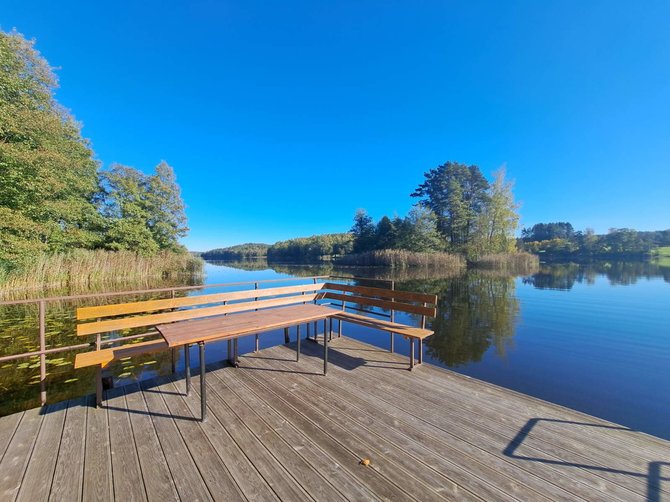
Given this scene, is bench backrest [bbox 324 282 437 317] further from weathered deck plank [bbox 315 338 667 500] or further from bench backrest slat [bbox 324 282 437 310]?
weathered deck plank [bbox 315 338 667 500]

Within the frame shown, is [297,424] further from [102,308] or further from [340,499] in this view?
[102,308]

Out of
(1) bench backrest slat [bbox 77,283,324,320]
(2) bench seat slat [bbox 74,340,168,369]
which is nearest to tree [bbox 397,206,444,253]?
(1) bench backrest slat [bbox 77,283,324,320]

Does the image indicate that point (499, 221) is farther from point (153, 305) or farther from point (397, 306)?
point (153, 305)

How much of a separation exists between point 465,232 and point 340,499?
37612 millimetres

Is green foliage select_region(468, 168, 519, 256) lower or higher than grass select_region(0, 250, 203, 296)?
higher

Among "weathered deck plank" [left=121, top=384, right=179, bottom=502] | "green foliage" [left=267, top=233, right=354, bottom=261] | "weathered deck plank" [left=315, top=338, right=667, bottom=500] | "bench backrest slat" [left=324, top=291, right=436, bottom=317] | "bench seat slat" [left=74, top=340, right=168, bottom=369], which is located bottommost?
"weathered deck plank" [left=315, top=338, right=667, bottom=500]

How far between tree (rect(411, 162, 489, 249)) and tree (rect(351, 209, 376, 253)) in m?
8.60

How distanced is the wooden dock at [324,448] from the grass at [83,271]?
1235 cm

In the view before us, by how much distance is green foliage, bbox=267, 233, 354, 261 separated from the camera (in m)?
59.2

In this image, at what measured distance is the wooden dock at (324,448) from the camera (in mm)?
1671

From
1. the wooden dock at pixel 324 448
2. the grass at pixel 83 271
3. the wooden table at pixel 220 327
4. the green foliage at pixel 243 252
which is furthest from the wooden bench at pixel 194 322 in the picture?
the green foliage at pixel 243 252

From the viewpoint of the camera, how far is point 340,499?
160cm

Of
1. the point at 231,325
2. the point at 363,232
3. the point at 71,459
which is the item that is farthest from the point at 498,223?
the point at 71,459

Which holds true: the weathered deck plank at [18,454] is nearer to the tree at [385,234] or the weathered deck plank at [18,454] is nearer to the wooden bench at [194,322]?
the wooden bench at [194,322]
